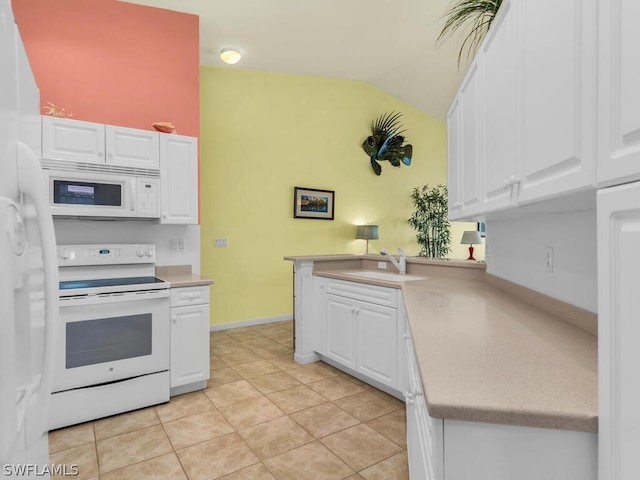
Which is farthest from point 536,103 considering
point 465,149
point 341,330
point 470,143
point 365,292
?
point 341,330

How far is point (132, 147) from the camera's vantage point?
9.47 feet

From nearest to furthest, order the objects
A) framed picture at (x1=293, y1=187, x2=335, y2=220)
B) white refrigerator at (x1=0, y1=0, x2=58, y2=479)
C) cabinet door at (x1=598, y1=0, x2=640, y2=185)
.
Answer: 1. white refrigerator at (x1=0, y1=0, x2=58, y2=479)
2. cabinet door at (x1=598, y1=0, x2=640, y2=185)
3. framed picture at (x1=293, y1=187, x2=335, y2=220)

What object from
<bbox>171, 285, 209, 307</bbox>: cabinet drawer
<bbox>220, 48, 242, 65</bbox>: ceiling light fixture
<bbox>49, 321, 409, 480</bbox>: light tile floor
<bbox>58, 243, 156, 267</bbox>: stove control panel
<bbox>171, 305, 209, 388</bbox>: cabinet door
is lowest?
<bbox>49, 321, 409, 480</bbox>: light tile floor

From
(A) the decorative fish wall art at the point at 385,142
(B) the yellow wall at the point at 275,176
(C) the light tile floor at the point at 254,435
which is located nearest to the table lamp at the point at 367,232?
(B) the yellow wall at the point at 275,176

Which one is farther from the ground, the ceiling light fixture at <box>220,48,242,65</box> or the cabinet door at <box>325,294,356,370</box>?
the ceiling light fixture at <box>220,48,242,65</box>

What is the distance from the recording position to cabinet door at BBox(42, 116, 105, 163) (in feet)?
8.45

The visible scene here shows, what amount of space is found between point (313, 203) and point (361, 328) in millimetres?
2836

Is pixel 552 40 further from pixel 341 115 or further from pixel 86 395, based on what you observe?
pixel 341 115

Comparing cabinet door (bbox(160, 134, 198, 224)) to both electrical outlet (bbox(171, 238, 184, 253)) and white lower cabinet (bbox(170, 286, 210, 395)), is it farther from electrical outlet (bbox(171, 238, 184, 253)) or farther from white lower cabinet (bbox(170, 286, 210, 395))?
white lower cabinet (bbox(170, 286, 210, 395))

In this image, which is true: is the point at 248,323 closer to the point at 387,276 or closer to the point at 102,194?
the point at 387,276

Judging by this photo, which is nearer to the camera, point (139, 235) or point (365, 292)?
point (365, 292)

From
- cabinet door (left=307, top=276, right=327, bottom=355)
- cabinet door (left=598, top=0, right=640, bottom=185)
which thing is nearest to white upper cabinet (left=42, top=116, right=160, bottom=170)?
cabinet door (left=307, top=276, right=327, bottom=355)

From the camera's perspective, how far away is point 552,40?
3.27ft

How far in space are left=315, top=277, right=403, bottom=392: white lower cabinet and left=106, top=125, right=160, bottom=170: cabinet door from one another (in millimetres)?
1781
